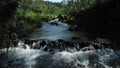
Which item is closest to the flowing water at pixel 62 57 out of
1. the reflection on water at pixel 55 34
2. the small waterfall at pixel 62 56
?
the small waterfall at pixel 62 56

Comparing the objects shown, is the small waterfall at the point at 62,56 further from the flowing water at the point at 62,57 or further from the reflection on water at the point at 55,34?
the reflection on water at the point at 55,34

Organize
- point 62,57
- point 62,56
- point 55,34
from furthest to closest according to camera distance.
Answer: point 55,34
point 62,56
point 62,57

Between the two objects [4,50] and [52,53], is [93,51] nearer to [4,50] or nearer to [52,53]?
[52,53]

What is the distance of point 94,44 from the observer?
652 inches

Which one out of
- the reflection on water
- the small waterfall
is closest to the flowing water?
the small waterfall

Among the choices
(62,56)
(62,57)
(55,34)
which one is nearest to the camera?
(62,57)

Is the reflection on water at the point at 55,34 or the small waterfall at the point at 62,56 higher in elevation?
the small waterfall at the point at 62,56

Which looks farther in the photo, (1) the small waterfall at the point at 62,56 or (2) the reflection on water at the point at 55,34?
(2) the reflection on water at the point at 55,34

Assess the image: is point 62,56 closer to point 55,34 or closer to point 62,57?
point 62,57

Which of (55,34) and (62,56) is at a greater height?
(62,56)

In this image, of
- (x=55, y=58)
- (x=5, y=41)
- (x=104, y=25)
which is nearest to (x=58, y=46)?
(x=55, y=58)

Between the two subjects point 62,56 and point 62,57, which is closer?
point 62,57

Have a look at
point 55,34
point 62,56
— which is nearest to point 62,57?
point 62,56

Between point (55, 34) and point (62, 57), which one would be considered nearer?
point (62, 57)
